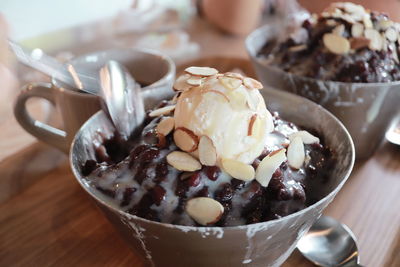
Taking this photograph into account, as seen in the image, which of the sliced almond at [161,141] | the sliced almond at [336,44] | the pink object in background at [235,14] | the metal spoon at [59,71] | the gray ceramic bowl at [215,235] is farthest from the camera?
the pink object in background at [235,14]

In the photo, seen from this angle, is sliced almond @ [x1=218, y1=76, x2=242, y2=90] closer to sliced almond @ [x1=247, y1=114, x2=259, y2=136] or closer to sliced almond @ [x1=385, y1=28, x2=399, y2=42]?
sliced almond @ [x1=247, y1=114, x2=259, y2=136]

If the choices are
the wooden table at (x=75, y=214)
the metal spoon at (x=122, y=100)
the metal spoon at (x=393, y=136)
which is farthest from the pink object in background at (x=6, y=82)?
the metal spoon at (x=393, y=136)

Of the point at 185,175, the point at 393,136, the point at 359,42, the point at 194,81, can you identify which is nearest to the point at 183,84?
the point at 194,81

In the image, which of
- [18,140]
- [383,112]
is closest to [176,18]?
[18,140]

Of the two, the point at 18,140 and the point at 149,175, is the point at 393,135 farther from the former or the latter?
the point at 18,140

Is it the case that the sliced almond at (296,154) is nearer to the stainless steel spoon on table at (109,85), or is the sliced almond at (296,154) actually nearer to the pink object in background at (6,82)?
the stainless steel spoon on table at (109,85)

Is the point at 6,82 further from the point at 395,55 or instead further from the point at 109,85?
the point at 395,55
